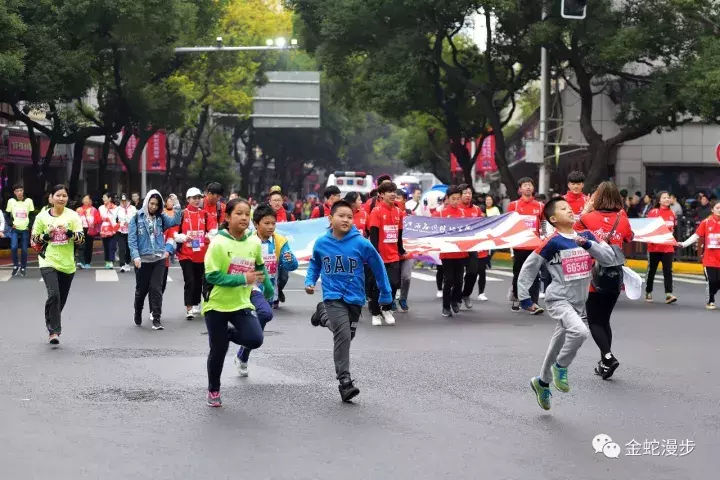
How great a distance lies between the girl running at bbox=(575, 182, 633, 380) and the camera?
412 inches

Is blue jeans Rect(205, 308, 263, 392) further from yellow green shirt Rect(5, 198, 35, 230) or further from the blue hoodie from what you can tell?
yellow green shirt Rect(5, 198, 35, 230)

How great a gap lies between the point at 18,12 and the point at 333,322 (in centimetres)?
2447

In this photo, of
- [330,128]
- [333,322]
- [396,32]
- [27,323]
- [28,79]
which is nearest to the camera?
[333,322]

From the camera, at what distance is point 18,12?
31438 millimetres

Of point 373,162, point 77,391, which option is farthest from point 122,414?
point 373,162

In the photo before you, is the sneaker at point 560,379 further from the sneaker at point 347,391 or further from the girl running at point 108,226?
the girl running at point 108,226

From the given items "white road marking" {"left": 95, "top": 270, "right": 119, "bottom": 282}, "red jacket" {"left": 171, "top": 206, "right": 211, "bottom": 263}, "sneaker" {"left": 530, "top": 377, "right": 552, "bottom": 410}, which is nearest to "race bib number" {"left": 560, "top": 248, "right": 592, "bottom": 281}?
"sneaker" {"left": 530, "top": 377, "right": 552, "bottom": 410}

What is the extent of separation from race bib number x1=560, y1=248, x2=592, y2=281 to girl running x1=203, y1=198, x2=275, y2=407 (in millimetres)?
2328

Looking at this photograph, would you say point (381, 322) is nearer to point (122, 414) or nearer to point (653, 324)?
point (653, 324)

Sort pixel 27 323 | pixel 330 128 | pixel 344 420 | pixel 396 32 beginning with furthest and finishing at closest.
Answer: pixel 330 128
pixel 396 32
pixel 27 323
pixel 344 420

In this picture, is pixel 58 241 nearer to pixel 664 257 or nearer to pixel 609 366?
pixel 609 366

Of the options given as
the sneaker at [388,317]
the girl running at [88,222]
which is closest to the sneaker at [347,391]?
the sneaker at [388,317]

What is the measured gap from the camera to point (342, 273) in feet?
31.7

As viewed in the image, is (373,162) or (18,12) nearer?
(18,12)
